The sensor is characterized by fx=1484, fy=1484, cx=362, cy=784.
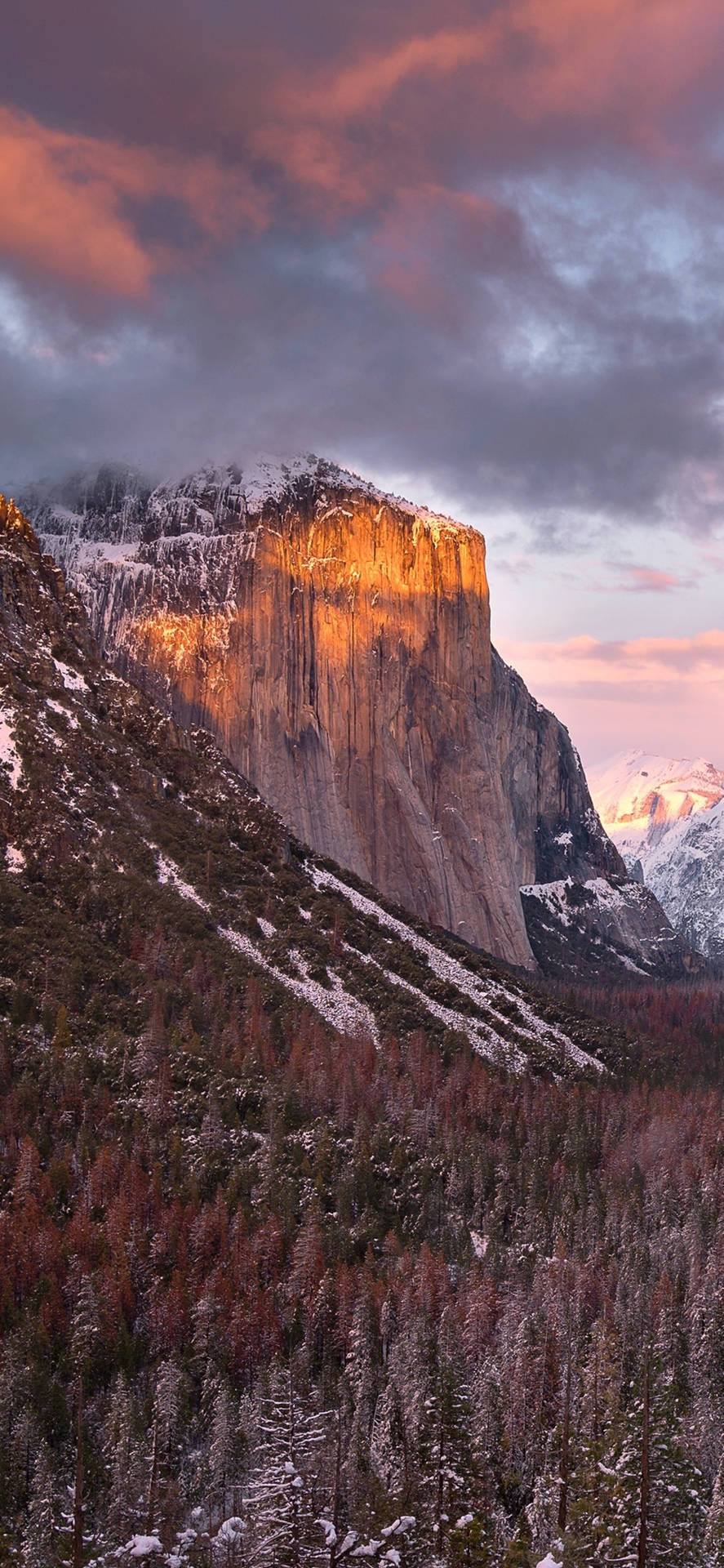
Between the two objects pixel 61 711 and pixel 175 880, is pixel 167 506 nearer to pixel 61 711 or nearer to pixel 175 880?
pixel 61 711

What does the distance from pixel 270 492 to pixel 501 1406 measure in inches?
6007

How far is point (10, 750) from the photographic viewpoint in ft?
385

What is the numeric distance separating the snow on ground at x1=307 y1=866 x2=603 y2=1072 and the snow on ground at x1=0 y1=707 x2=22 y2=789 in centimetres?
3839

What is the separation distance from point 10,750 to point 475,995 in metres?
52.0

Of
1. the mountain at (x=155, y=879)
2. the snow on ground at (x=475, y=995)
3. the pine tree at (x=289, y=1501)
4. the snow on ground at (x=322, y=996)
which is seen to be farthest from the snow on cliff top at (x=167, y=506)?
the pine tree at (x=289, y=1501)

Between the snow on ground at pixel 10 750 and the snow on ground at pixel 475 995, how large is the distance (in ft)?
126

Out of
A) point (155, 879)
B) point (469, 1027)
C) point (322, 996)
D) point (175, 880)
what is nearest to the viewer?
point (155, 879)

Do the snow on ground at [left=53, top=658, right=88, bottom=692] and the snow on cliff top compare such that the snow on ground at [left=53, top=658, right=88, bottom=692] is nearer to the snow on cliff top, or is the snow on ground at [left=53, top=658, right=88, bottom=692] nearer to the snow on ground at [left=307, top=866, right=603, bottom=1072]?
the snow on ground at [left=307, top=866, right=603, bottom=1072]

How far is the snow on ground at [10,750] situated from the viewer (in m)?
116

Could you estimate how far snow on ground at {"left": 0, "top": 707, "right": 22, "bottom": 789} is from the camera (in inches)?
4555

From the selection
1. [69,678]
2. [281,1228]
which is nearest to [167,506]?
[69,678]

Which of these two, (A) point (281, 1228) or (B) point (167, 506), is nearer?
(A) point (281, 1228)

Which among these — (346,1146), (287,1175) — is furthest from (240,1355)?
(346,1146)

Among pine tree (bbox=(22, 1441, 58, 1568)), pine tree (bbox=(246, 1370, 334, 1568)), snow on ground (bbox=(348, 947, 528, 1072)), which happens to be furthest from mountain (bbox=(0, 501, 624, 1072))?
pine tree (bbox=(246, 1370, 334, 1568))
